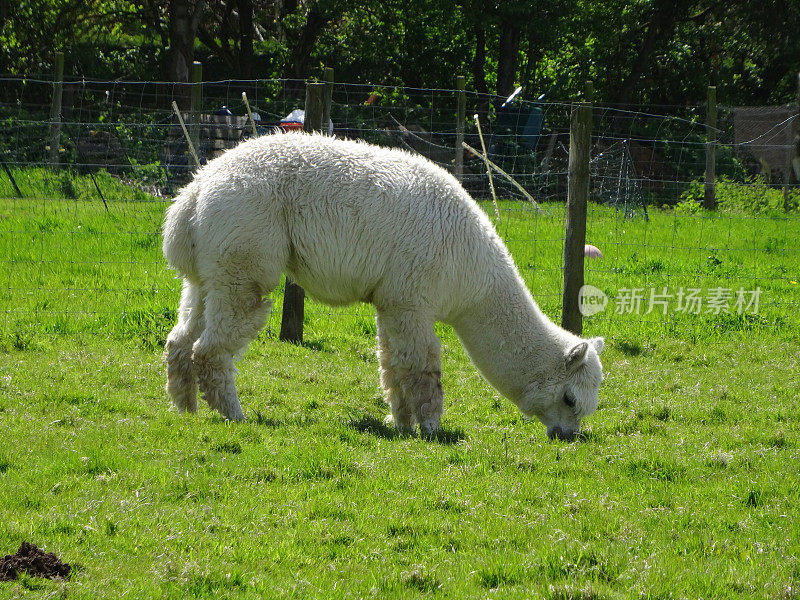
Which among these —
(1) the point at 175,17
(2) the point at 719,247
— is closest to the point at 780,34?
(2) the point at 719,247

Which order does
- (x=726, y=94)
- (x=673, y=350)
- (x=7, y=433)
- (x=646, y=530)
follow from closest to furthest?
(x=646, y=530), (x=7, y=433), (x=673, y=350), (x=726, y=94)

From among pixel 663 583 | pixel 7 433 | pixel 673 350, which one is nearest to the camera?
pixel 663 583

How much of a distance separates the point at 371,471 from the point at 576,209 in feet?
14.4

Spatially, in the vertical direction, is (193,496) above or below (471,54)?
below

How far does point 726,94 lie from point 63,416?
2557cm

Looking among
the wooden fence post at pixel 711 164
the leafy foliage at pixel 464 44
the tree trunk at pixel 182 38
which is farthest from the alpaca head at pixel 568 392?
the leafy foliage at pixel 464 44

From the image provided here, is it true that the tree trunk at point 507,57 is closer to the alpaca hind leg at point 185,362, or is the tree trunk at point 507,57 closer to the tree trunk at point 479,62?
the tree trunk at point 479,62

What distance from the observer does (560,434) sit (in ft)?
20.3

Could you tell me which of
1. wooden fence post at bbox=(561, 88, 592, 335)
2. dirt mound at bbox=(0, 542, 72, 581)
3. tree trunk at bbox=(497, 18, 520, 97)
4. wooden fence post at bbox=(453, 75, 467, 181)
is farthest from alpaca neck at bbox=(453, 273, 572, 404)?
tree trunk at bbox=(497, 18, 520, 97)

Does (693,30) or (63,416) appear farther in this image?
(693,30)

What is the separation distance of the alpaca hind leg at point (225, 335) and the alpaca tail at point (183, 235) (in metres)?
0.28

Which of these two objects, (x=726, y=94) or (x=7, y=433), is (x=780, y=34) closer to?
(x=726, y=94)

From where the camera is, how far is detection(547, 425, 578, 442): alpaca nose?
6.14 metres

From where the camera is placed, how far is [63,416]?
5695mm
